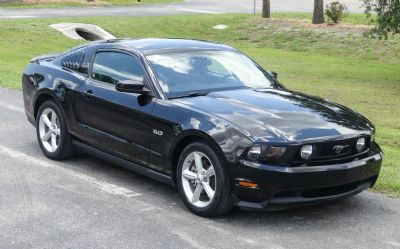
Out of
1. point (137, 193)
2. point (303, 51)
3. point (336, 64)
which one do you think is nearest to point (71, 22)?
point (303, 51)

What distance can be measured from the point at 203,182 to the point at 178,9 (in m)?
34.3

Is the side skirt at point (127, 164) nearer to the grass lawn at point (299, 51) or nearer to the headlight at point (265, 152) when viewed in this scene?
the headlight at point (265, 152)

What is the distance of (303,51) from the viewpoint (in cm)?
2636

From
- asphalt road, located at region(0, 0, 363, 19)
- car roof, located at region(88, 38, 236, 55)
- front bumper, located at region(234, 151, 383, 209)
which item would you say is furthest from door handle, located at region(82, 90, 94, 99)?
asphalt road, located at region(0, 0, 363, 19)

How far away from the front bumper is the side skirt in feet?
3.02

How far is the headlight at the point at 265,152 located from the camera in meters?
5.14

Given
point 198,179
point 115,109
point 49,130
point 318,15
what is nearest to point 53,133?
point 49,130

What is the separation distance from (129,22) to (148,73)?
23963mm

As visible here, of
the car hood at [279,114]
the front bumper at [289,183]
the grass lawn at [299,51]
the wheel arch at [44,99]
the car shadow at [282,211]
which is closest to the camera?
the front bumper at [289,183]

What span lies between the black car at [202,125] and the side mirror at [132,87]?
0.01 metres

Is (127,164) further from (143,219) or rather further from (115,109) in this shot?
(143,219)

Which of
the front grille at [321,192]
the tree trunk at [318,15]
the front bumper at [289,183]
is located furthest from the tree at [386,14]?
the front bumper at [289,183]

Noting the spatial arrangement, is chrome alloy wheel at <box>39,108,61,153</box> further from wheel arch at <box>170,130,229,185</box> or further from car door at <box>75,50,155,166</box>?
wheel arch at <box>170,130,229,185</box>

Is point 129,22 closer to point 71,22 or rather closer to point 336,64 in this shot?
point 71,22
